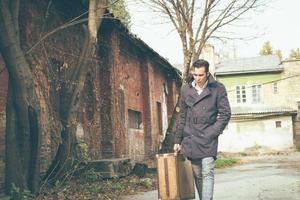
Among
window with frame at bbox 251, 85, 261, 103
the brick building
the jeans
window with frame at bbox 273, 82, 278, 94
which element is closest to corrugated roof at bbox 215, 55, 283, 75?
window with frame at bbox 273, 82, 278, 94

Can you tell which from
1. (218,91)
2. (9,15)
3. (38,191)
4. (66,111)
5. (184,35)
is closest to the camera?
(218,91)

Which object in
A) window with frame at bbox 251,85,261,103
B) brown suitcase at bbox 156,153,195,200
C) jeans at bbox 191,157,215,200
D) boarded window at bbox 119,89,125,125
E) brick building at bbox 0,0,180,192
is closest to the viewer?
jeans at bbox 191,157,215,200

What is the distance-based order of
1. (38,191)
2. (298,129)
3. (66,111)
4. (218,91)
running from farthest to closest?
(298,129), (66,111), (38,191), (218,91)

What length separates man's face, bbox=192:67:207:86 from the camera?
547cm

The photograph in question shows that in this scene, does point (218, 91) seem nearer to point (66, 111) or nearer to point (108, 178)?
point (66, 111)

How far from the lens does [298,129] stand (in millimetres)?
37500

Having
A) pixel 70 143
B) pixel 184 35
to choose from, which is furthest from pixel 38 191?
pixel 184 35

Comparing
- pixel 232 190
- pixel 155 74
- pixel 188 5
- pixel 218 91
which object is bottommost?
pixel 232 190

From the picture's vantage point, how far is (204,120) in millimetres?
5430

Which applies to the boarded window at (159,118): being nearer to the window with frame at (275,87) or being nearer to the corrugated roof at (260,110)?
the corrugated roof at (260,110)

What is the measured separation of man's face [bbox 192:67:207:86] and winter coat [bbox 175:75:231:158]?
0.27 ft

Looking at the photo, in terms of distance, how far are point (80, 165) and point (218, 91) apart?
18.1 feet

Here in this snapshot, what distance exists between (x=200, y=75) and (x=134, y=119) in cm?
1311

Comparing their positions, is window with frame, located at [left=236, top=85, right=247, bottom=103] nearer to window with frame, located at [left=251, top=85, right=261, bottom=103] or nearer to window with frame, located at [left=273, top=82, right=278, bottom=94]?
window with frame, located at [left=251, top=85, right=261, bottom=103]
